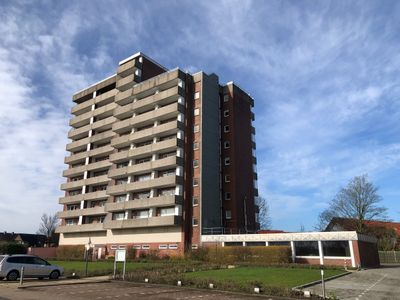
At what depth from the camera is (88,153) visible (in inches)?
2803

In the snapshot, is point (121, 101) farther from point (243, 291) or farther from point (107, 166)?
point (243, 291)

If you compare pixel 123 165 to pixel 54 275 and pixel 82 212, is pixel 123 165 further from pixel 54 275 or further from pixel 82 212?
pixel 54 275

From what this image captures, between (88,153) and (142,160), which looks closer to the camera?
(142,160)

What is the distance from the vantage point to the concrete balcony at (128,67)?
218ft

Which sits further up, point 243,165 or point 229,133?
point 229,133

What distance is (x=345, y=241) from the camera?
38562 millimetres

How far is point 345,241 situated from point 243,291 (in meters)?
22.9

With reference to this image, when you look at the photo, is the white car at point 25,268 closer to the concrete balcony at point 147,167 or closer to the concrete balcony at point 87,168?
the concrete balcony at point 147,167

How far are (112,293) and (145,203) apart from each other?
119 feet

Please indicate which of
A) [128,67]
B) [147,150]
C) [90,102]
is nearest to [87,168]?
[90,102]

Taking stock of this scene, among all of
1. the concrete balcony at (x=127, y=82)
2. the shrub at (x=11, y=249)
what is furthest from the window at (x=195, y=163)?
the shrub at (x=11, y=249)

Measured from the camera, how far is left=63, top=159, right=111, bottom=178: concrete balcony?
67.2 meters

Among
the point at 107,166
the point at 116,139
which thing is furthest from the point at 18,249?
the point at 116,139

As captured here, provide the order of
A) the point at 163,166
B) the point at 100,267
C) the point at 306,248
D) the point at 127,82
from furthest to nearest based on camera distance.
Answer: the point at 127,82
the point at 163,166
the point at 306,248
the point at 100,267
